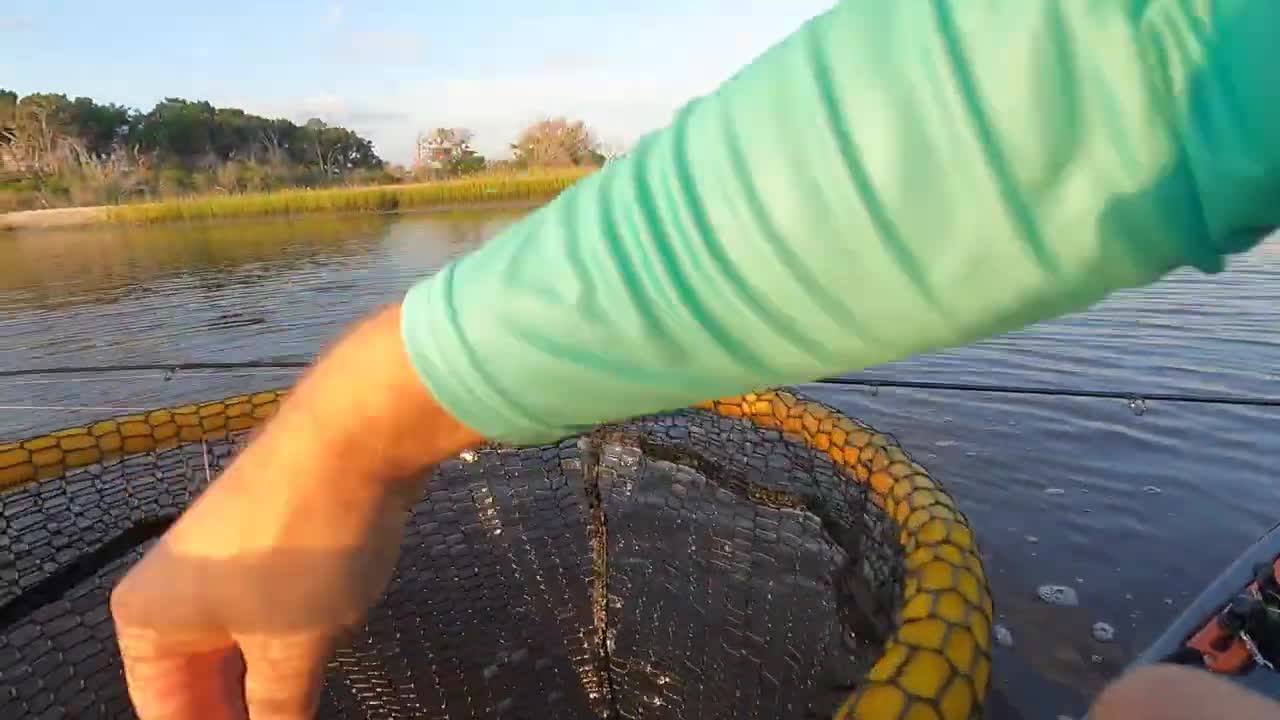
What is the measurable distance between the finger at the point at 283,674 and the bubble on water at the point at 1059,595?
2.84 m

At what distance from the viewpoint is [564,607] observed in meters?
2.58

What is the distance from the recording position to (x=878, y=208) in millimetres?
352

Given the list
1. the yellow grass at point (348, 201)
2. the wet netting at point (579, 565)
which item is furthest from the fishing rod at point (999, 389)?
the yellow grass at point (348, 201)

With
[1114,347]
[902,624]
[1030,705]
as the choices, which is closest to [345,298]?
[1114,347]

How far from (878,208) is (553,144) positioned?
50486 millimetres

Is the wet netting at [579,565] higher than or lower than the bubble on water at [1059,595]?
higher

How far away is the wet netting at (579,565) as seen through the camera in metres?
1.66

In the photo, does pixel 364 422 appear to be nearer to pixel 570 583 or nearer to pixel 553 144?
pixel 570 583

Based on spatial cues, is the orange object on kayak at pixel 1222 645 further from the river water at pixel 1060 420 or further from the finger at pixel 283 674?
the finger at pixel 283 674

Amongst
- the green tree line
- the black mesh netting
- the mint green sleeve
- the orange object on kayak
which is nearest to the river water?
the mint green sleeve

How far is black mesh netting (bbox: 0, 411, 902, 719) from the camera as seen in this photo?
6.13ft

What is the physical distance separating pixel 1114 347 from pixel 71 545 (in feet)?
19.7

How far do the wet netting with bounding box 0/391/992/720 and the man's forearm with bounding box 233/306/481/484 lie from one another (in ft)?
2.44

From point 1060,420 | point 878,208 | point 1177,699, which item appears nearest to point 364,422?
point 878,208
